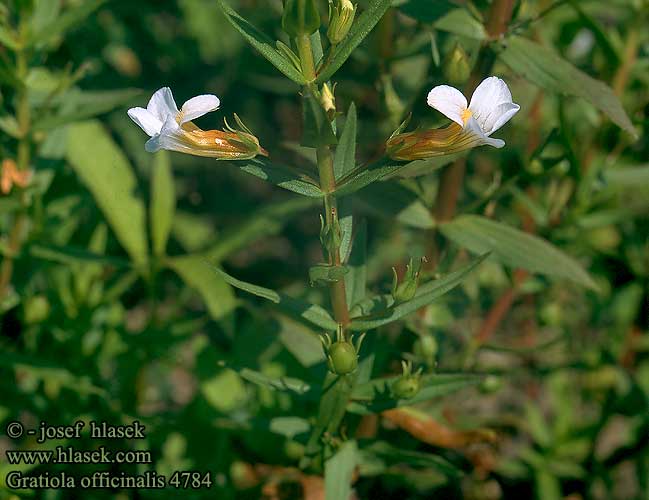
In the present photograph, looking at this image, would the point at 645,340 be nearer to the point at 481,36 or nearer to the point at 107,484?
the point at 481,36

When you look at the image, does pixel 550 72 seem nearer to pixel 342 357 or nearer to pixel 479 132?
pixel 479 132

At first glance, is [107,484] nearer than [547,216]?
Yes

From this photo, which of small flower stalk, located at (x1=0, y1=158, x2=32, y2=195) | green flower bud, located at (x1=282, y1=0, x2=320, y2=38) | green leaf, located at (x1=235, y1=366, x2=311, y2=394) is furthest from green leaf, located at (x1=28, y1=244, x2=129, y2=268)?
green flower bud, located at (x1=282, y1=0, x2=320, y2=38)

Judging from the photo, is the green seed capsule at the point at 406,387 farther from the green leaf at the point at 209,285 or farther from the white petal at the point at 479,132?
the green leaf at the point at 209,285

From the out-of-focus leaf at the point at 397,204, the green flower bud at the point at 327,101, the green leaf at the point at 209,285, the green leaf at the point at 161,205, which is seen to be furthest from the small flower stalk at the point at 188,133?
the green leaf at the point at 161,205

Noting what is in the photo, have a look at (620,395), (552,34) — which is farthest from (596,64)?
(620,395)

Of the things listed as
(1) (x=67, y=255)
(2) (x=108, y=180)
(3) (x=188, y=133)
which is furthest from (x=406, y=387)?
(2) (x=108, y=180)

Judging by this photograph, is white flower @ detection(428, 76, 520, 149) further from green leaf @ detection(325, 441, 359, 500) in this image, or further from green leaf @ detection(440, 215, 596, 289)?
green leaf @ detection(325, 441, 359, 500)
